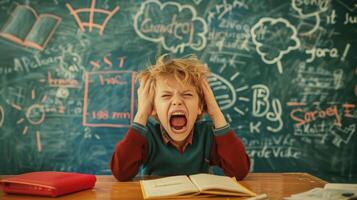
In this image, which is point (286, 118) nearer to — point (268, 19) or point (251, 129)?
point (251, 129)

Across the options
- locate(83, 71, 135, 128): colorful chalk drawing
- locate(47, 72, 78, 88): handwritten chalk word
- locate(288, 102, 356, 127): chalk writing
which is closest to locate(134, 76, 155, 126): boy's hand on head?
locate(83, 71, 135, 128): colorful chalk drawing

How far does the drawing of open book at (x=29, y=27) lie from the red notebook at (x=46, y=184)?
6.90 feet

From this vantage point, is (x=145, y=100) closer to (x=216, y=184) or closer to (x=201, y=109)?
(x=201, y=109)

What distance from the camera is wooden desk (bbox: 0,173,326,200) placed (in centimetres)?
142

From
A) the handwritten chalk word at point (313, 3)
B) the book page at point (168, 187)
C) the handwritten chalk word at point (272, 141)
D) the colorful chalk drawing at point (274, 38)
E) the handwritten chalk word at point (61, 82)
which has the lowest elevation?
the handwritten chalk word at point (272, 141)

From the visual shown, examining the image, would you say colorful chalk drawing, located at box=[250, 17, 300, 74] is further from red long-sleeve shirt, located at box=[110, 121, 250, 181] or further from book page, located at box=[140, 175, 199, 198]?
book page, located at box=[140, 175, 199, 198]

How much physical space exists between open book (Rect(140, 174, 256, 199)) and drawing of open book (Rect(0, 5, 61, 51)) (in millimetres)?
2238

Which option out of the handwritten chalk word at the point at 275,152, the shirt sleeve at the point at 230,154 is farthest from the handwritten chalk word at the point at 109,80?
the shirt sleeve at the point at 230,154

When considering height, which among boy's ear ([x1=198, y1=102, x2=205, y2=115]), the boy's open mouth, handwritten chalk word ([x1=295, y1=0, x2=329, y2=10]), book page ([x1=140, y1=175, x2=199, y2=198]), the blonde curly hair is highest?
handwritten chalk word ([x1=295, y1=0, x2=329, y2=10])

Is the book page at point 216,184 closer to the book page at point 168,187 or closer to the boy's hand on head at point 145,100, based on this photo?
the book page at point 168,187

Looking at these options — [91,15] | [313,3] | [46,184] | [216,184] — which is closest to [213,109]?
[216,184]

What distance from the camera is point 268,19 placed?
3.43m

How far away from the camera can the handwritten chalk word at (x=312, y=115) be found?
3422 millimetres

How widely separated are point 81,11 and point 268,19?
5.20 feet
